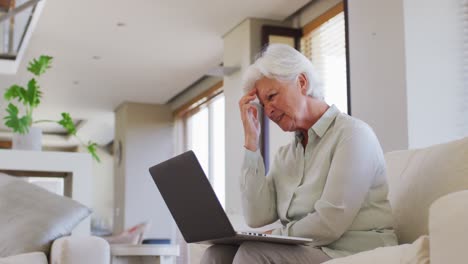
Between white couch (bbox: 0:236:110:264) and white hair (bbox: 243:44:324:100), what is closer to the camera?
white hair (bbox: 243:44:324:100)

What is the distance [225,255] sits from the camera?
2111mm

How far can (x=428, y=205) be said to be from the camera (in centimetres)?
212

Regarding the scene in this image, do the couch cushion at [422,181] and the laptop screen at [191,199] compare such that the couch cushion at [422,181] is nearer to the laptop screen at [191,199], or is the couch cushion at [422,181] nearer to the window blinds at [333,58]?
the laptop screen at [191,199]

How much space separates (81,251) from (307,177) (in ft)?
3.53

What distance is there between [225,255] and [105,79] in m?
7.22

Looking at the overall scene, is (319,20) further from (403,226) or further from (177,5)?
(403,226)

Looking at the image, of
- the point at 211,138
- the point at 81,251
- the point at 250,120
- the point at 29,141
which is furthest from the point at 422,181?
the point at 211,138

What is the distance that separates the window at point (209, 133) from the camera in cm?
848

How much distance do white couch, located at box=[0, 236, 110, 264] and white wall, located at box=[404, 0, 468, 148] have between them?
214 cm

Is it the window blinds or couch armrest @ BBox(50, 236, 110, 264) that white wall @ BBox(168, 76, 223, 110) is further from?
couch armrest @ BBox(50, 236, 110, 264)

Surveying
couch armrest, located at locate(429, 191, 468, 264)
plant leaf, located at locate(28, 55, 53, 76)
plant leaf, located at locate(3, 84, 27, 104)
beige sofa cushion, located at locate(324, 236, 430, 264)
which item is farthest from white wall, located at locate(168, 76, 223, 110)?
couch armrest, located at locate(429, 191, 468, 264)

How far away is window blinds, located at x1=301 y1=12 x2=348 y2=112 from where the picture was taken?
18.4 feet

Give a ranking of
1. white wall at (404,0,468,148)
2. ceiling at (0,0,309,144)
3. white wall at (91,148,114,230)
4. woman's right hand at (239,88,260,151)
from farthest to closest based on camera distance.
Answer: white wall at (91,148,114,230) → ceiling at (0,0,309,144) → white wall at (404,0,468,148) → woman's right hand at (239,88,260,151)

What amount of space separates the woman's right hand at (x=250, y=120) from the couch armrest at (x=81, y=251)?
0.81 meters
